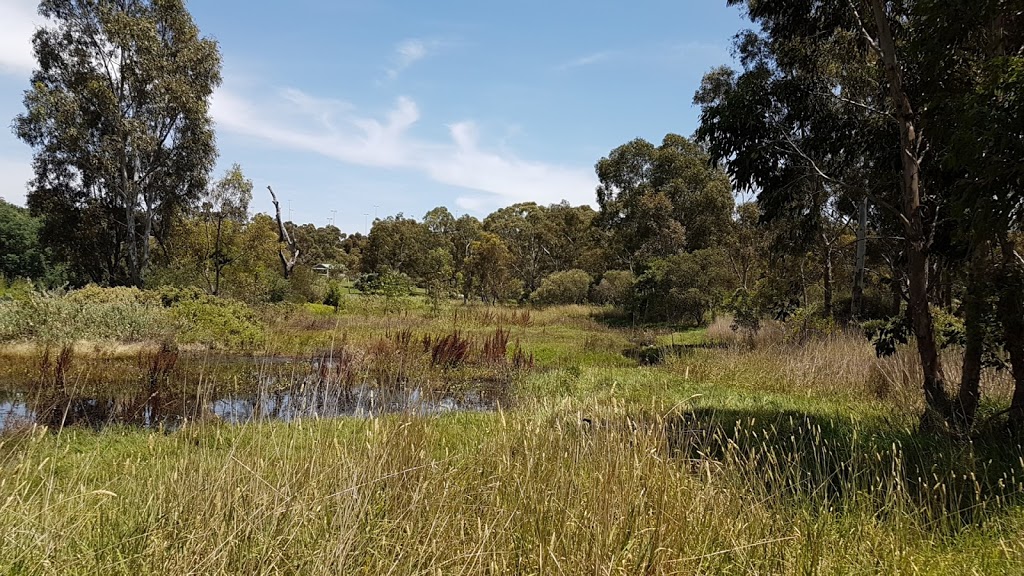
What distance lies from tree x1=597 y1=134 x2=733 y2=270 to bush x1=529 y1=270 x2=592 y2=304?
364 centimetres

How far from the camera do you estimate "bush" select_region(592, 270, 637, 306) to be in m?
31.9

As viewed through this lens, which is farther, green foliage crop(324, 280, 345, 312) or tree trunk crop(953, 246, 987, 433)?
green foliage crop(324, 280, 345, 312)

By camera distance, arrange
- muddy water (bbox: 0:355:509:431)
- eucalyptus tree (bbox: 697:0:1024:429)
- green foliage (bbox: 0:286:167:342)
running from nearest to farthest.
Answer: eucalyptus tree (bbox: 697:0:1024:429) < muddy water (bbox: 0:355:509:431) < green foliage (bbox: 0:286:167:342)

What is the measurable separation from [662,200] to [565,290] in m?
8.25

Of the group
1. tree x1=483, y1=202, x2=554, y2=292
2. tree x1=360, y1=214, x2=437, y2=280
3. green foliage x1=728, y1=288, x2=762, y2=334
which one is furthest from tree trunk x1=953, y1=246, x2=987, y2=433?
tree x1=360, y1=214, x2=437, y2=280

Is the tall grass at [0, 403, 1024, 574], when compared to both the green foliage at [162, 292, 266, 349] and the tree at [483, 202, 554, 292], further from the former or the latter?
the tree at [483, 202, 554, 292]

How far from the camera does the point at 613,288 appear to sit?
1329 inches

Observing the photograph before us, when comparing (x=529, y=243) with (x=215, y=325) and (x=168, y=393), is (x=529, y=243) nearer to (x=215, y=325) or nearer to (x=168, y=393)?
(x=215, y=325)

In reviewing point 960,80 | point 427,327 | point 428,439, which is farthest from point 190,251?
point 960,80

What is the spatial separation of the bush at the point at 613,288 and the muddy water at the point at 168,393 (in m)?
21.6

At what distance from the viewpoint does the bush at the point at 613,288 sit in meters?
31.9

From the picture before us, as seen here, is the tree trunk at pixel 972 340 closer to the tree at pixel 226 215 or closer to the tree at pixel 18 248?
the tree at pixel 226 215

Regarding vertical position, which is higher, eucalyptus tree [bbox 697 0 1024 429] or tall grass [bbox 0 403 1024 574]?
eucalyptus tree [bbox 697 0 1024 429]

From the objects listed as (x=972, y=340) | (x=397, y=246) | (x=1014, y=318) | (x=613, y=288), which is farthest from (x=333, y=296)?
(x=1014, y=318)
